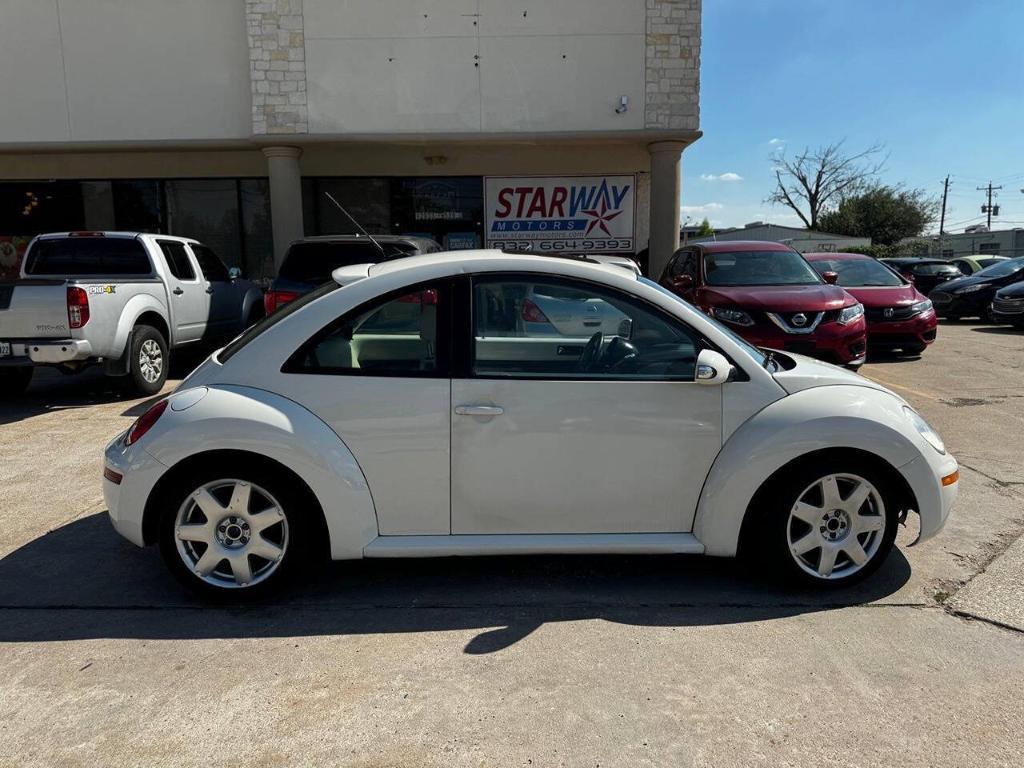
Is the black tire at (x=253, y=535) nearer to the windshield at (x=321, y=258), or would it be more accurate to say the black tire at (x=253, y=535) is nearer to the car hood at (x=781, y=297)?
the windshield at (x=321, y=258)

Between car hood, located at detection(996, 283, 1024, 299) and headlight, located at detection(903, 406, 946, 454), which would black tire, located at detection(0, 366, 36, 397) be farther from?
car hood, located at detection(996, 283, 1024, 299)

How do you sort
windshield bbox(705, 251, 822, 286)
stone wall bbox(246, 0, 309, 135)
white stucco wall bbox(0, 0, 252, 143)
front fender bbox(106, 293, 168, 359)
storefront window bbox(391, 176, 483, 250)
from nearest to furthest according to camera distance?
front fender bbox(106, 293, 168, 359)
windshield bbox(705, 251, 822, 286)
stone wall bbox(246, 0, 309, 135)
white stucco wall bbox(0, 0, 252, 143)
storefront window bbox(391, 176, 483, 250)

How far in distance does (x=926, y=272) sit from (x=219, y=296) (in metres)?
19.2

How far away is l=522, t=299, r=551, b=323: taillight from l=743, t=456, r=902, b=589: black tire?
1312 millimetres

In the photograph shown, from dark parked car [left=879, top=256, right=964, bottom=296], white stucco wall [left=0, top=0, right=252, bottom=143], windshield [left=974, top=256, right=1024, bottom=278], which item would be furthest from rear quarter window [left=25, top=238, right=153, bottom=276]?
dark parked car [left=879, top=256, right=964, bottom=296]

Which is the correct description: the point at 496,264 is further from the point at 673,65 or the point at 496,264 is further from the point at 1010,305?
the point at 1010,305

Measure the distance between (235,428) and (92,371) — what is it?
8.54m

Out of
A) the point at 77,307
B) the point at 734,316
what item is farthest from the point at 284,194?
the point at 734,316

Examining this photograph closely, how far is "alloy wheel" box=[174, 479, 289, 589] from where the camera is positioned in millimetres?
3348

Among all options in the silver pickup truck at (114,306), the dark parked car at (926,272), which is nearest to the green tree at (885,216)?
the dark parked car at (926,272)

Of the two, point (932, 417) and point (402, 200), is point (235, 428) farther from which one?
point (402, 200)

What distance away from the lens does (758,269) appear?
962 cm

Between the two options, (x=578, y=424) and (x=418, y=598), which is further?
(x=418, y=598)

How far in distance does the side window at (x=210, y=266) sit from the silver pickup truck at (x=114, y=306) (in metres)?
0.02
